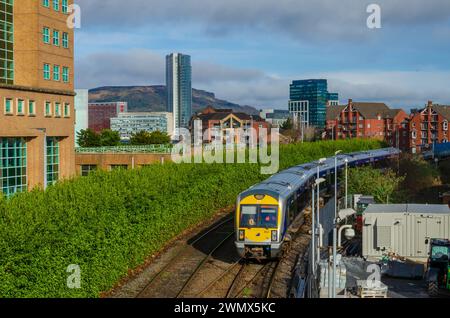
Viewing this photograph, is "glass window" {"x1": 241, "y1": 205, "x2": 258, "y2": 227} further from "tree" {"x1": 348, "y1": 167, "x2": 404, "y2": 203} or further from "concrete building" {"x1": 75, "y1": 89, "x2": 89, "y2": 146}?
"concrete building" {"x1": 75, "y1": 89, "x2": 89, "y2": 146}

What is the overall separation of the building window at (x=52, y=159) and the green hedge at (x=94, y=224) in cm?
1527

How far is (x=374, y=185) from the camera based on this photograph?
135 feet

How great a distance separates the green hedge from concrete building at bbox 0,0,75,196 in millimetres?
12415

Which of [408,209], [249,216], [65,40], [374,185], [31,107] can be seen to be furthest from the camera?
[65,40]

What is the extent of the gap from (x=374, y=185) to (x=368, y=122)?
263ft

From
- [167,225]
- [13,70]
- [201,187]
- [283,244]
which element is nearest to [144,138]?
[13,70]

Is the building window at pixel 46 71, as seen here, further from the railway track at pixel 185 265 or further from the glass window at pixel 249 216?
the glass window at pixel 249 216

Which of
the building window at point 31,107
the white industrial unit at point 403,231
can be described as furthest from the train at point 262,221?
the building window at point 31,107

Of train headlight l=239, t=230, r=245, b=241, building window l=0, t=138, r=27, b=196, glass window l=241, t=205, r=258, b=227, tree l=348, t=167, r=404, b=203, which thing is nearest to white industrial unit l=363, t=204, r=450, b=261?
glass window l=241, t=205, r=258, b=227

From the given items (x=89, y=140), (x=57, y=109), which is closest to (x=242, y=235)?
(x=57, y=109)

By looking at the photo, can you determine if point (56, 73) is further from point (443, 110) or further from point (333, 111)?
point (333, 111)

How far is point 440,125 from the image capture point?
107062 millimetres

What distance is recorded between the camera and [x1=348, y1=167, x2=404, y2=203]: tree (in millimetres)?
39562

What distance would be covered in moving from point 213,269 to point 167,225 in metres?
5.44
